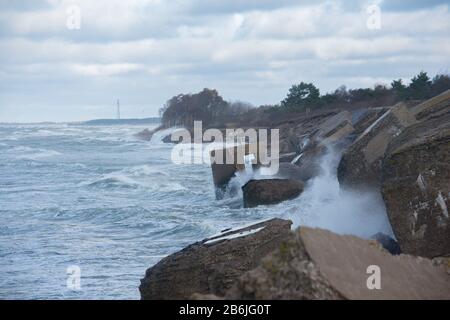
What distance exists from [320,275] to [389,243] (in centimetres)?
491

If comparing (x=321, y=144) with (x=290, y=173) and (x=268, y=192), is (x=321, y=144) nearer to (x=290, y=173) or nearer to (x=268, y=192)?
(x=290, y=173)

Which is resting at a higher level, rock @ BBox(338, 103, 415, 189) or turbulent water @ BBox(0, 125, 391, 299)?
rock @ BBox(338, 103, 415, 189)

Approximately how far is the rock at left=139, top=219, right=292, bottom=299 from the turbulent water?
63.2 inches

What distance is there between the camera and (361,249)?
561cm

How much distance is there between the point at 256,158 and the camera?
77.7 ft

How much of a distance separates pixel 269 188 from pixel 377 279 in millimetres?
12880

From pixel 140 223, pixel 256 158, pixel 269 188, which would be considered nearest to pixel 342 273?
pixel 140 223

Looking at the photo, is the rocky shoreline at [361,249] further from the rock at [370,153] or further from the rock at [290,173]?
the rock at [290,173]

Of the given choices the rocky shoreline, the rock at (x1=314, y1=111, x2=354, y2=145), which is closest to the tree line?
the rock at (x1=314, y1=111, x2=354, y2=145)
